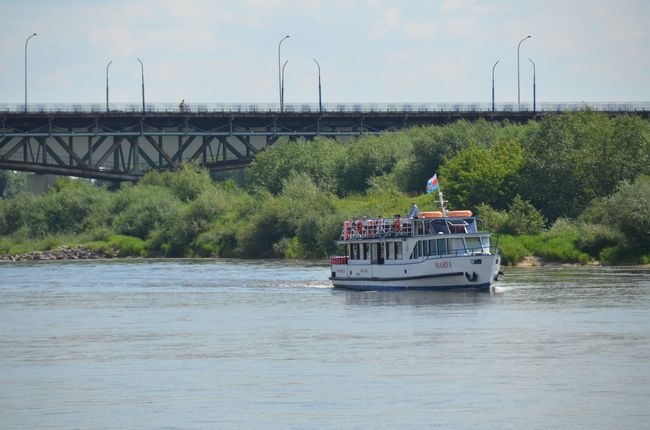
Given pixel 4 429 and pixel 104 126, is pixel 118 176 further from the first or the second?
pixel 4 429

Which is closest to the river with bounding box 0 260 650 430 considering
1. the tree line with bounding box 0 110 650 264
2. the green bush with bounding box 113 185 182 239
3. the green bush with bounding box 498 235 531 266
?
the green bush with bounding box 498 235 531 266

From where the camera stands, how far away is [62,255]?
419ft

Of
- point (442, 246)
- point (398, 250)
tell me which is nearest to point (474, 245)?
point (442, 246)

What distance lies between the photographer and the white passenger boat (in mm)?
70500

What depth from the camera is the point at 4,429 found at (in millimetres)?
36875

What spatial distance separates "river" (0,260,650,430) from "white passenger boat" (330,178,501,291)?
3.61 ft

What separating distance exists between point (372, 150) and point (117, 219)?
23.7 m

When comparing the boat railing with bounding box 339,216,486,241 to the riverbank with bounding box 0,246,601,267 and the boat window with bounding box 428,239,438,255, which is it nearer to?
the boat window with bounding box 428,239,438,255

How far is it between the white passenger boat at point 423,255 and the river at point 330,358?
1.10 metres

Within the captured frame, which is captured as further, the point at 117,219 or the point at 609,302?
the point at 117,219

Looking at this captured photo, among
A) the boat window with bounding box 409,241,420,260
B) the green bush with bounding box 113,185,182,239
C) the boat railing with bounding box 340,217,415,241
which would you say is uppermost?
the green bush with bounding box 113,185,182,239

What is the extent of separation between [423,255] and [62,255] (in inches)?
2439

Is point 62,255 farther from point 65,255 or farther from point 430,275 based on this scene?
point 430,275

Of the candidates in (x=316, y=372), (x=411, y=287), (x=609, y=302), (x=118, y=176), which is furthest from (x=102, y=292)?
(x=118, y=176)
